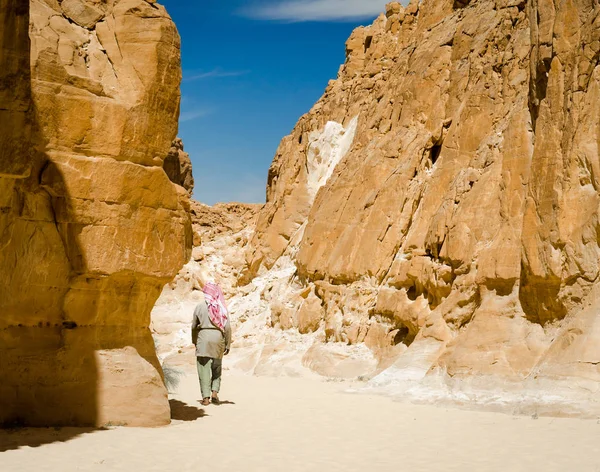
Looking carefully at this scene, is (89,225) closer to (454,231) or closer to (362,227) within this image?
(454,231)

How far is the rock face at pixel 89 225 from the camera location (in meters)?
7.62

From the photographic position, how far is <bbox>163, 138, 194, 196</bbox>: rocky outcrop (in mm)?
36250

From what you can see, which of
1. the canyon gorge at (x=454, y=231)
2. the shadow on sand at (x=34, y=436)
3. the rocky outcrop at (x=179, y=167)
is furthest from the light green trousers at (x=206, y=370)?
the rocky outcrop at (x=179, y=167)

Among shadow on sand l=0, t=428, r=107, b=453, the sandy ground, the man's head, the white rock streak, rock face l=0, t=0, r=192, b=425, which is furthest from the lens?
the man's head

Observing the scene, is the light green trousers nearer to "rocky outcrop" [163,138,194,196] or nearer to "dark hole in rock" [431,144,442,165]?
"dark hole in rock" [431,144,442,165]

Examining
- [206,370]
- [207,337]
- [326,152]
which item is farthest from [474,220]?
[326,152]

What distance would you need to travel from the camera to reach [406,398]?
1172 centimetres

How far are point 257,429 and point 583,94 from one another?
8.05m

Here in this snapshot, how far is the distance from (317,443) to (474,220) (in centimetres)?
801

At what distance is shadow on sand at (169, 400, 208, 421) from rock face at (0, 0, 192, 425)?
642 millimetres

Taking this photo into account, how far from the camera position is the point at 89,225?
25.5ft

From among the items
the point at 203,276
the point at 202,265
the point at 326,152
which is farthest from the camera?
the point at 202,265

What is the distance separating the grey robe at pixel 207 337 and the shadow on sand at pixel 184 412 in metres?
0.77

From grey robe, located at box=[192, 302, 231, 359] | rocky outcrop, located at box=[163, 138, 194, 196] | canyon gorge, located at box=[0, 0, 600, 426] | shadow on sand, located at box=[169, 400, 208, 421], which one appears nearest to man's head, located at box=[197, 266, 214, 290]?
canyon gorge, located at box=[0, 0, 600, 426]
